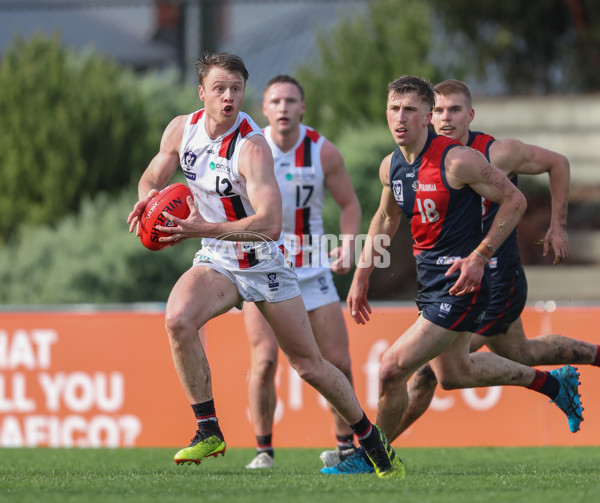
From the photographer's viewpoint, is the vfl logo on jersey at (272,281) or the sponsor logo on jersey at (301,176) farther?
the sponsor logo on jersey at (301,176)

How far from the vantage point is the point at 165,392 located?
32.1ft

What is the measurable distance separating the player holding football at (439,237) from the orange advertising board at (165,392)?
2.96 metres

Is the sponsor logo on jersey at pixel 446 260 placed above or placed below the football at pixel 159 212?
below

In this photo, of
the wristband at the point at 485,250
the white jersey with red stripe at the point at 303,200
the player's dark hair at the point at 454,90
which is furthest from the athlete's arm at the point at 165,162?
the wristband at the point at 485,250

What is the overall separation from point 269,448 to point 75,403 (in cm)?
302

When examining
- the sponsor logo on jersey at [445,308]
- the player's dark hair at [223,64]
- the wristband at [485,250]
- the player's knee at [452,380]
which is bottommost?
the player's knee at [452,380]

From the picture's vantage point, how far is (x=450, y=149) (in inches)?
241

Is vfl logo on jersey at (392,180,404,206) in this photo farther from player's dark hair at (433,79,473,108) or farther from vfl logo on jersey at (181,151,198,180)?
vfl logo on jersey at (181,151,198,180)

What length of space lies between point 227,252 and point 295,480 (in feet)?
4.50

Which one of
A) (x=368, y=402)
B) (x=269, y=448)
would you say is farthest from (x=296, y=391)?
(x=269, y=448)

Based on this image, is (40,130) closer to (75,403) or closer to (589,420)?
(75,403)

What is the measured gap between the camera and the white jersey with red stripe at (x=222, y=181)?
592 centimetres

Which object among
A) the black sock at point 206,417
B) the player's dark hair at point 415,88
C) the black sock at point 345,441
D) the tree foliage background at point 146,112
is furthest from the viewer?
the tree foliage background at point 146,112

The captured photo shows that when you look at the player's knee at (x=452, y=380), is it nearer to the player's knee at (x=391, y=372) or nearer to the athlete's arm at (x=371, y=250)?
the player's knee at (x=391, y=372)
